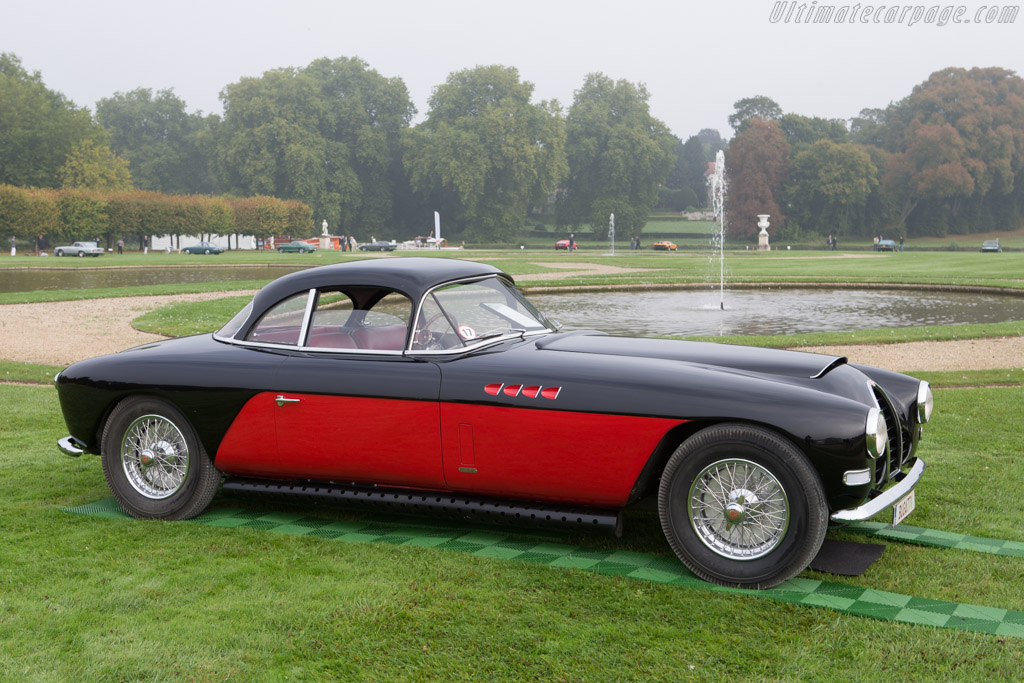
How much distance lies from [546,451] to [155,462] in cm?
253

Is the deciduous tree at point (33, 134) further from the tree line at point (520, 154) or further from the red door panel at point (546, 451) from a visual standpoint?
the red door panel at point (546, 451)

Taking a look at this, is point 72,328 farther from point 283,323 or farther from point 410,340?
point 410,340

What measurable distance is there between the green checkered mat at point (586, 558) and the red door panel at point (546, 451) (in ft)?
1.05

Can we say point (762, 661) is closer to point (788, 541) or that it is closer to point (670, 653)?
point (670, 653)

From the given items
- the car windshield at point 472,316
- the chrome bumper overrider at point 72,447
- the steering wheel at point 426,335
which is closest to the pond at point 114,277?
the chrome bumper overrider at point 72,447

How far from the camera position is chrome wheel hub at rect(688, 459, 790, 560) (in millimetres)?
4117

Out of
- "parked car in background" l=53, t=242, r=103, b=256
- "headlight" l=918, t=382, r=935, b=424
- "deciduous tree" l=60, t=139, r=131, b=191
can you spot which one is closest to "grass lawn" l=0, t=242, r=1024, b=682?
"headlight" l=918, t=382, r=935, b=424

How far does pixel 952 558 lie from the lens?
14.6 ft

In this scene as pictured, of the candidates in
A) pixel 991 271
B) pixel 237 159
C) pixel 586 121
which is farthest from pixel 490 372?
pixel 586 121

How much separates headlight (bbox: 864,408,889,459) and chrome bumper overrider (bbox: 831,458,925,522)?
8.7 inches

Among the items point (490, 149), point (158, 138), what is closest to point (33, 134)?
point (158, 138)

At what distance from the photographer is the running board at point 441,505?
4461mm

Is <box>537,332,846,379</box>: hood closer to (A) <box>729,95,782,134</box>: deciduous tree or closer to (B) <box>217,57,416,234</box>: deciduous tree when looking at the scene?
(B) <box>217,57,416,234</box>: deciduous tree

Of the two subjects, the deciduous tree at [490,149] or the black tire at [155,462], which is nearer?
the black tire at [155,462]
